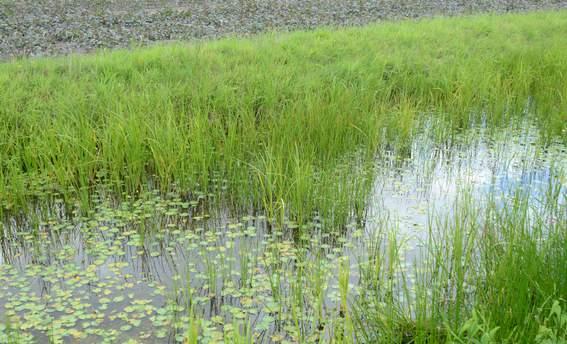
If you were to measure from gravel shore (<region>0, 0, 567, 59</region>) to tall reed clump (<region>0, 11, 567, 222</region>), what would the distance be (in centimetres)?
190

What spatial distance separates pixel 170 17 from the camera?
11102 mm

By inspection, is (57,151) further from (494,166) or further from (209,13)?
(209,13)

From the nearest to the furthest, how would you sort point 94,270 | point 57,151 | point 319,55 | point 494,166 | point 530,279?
point 530,279 < point 94,270 < point 57,151 < point 494,166 < point 319,55

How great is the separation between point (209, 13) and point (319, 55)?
518cm

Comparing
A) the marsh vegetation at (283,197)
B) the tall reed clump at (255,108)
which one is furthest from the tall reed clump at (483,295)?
the tall reed clump at (255,108)

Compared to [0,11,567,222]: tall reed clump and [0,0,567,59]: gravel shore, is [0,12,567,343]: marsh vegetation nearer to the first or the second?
[0,11,567,222]: tall reed clump

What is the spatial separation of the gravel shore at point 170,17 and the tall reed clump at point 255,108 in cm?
190

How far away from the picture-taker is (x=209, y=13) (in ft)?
38.3

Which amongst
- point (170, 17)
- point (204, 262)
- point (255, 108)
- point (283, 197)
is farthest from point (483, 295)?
point (170, 17)

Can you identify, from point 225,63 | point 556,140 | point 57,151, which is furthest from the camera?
point 225,63

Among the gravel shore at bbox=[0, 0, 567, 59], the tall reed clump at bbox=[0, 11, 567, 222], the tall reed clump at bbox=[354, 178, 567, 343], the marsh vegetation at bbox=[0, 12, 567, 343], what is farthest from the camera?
the gravel shore at bbox=[0, 0, 567, 59]

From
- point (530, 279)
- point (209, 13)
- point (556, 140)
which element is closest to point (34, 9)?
point (209, 13)

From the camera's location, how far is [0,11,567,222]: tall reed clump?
4246 millimetres

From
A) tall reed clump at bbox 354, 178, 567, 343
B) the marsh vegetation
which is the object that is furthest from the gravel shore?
tall reed clump at bbox 354, 178, 567, 343
